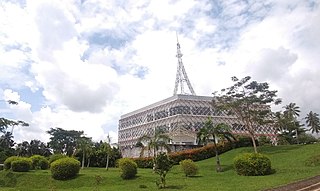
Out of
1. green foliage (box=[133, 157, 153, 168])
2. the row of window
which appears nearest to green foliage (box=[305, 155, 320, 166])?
green foliage (box=[133, 157, 153, 168])

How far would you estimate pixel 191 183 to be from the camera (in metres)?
27.0

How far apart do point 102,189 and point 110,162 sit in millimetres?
32115

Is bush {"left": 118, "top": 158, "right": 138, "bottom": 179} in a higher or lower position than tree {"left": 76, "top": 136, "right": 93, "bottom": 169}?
lower

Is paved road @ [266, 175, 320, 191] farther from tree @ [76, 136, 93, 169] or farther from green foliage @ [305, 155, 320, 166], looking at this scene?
tree @ [76, 136, 93, 169]

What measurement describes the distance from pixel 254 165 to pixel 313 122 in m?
71.2

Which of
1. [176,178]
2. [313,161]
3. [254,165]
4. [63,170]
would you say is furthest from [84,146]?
[313,161]

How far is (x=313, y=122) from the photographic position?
91.8 m

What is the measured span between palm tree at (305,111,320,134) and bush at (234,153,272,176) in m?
69.5

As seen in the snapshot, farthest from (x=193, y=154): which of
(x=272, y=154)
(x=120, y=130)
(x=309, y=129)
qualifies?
(x=120, y=130)

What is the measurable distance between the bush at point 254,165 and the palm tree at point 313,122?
2735 inches

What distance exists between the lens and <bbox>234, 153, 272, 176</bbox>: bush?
2870cm

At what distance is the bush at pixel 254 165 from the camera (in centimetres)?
2870

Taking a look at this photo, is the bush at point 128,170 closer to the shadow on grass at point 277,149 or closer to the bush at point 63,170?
the bush at point 63,170

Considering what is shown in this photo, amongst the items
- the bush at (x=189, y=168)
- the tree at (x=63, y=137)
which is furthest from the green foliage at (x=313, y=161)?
the tree at (x=63, y=137)
